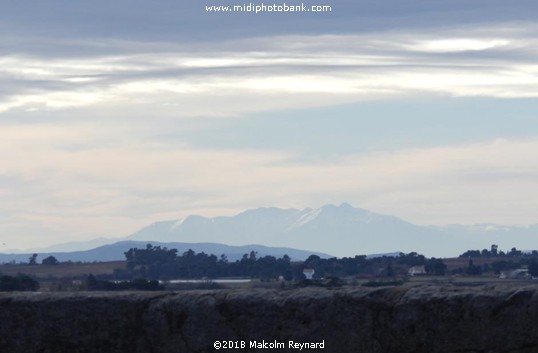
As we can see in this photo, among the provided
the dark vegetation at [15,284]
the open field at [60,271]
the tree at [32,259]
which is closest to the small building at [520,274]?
the dark vegetation at [15,284]

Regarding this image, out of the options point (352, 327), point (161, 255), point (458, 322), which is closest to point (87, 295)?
point (352, 327)

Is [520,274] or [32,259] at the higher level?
[32,259]

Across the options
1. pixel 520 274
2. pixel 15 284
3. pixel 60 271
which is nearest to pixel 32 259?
pixel 60 271

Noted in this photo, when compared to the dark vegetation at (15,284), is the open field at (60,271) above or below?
above

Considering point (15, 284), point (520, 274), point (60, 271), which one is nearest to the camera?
point (15, 284)

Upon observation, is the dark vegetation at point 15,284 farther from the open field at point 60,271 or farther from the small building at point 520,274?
the open field at point 60,271

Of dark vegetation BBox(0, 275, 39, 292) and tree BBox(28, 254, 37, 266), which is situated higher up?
tree BBox(28, 254, 37, 266)

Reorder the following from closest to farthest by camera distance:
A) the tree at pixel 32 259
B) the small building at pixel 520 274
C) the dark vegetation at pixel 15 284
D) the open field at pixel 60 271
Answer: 1. the dark vegetation at pixel 15 284
2. the small building at pixel 520 274
3. the open field at pixel 60 271
4. the tree at pixel 32 259

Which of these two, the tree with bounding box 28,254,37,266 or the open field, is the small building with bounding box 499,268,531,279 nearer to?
the open field

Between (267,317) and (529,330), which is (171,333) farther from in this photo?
(529,330)

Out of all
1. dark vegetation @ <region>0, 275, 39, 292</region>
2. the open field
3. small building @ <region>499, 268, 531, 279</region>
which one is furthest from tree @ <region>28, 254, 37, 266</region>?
dark vegetation @ <region>0, 275, 39, 292</region>

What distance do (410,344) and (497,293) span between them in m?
0.45

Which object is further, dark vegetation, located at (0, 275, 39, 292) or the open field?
the open field

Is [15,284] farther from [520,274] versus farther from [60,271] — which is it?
[60,271]
